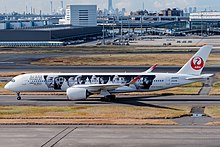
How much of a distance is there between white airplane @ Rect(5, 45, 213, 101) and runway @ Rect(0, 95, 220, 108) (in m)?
1.30

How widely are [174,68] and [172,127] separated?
60381 mm

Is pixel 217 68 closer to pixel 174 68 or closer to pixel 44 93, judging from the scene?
pixel 174 68

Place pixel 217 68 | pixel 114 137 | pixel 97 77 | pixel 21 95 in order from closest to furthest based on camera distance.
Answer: pixel 114 137
pixel 97 77
pixel 21 95
pixel 217 68

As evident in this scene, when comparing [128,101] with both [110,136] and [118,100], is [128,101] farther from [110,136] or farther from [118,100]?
[110,136]

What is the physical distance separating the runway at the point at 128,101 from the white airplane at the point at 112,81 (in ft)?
4.27

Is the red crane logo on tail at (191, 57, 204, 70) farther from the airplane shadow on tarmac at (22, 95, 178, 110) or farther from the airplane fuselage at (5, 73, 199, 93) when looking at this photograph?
the airplane shadow on tarmac at (22, 95, 178, 110)

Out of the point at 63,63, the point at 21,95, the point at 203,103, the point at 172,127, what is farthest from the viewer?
the point at 63,63

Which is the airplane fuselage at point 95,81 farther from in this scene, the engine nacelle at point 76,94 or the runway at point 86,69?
the runway at point 86,69

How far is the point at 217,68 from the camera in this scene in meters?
106

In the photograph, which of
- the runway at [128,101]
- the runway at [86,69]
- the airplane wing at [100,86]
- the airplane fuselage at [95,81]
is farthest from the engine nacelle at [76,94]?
the runway at [86,69]

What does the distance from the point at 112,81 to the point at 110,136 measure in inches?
914

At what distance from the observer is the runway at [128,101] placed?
62.0 meters

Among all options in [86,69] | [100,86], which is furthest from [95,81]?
[86,69]

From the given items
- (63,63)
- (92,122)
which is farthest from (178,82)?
(63,63)
